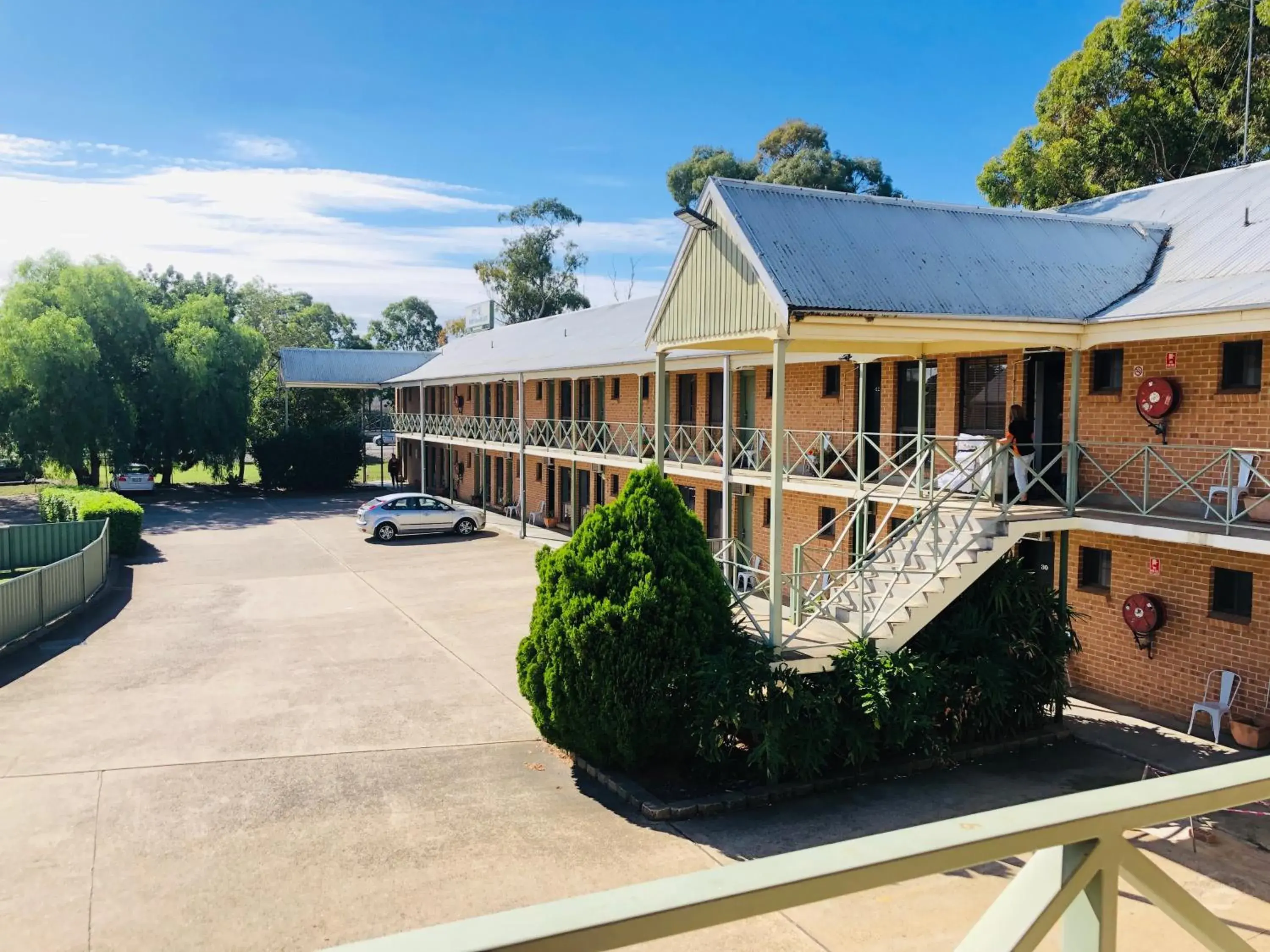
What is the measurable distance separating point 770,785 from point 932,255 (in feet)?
23.5

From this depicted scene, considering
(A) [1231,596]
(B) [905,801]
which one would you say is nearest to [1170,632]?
(A) [1231,596]

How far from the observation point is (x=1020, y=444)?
45.2 ft

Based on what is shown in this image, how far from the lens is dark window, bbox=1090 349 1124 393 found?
14375 mm

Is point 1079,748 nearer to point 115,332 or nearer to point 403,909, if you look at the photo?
point 403,909

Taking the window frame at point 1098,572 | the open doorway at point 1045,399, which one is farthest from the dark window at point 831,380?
the window frame at point 1098,572

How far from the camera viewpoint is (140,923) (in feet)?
27.5

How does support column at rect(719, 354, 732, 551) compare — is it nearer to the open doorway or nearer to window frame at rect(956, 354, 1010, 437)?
window frame at rect(956, 354, 1010, 437)

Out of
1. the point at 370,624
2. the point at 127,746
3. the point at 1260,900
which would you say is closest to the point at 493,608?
the point at 370,624

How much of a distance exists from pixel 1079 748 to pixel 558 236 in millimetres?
56216

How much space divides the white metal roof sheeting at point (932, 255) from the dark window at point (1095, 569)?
12.3 feet

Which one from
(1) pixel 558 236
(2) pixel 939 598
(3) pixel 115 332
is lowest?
(2) pixel 939 598

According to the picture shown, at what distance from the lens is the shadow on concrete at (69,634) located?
16.6m

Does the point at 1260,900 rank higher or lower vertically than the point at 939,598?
lower

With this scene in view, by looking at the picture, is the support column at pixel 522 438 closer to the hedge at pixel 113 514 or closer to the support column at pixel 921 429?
the hedge at pixel 113 514
